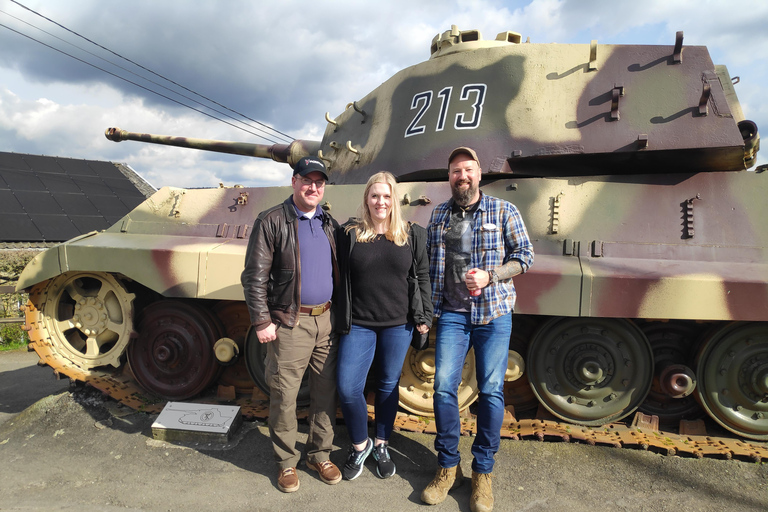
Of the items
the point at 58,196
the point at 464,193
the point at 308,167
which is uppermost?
the point at 58,196

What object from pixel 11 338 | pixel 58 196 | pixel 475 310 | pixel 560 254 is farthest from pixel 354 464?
pixel 58 196

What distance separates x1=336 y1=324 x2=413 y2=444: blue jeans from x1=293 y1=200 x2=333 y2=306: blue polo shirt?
0.29 metres

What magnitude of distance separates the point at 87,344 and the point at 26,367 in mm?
2645

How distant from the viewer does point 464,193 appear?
2.99 meters

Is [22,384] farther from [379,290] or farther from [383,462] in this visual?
[379,290]

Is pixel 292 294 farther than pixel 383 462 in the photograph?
No

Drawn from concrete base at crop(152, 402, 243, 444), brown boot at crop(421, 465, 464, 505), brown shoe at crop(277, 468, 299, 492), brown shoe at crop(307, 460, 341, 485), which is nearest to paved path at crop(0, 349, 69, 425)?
concrete base at crop(152, 402, 243, 444)

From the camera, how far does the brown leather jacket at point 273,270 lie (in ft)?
9.60

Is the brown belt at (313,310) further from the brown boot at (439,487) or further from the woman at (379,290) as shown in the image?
the brown boot at (439,487)

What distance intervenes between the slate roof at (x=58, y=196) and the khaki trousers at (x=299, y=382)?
8.44 metres

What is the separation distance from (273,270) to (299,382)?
74 centimetres

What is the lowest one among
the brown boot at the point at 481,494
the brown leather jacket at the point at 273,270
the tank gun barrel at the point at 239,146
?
the brown boot at the point at 481,494

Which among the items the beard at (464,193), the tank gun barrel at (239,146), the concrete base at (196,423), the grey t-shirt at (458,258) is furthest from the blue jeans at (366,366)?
the tank gun barrel at (239,146)

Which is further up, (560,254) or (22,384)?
(560,254)
